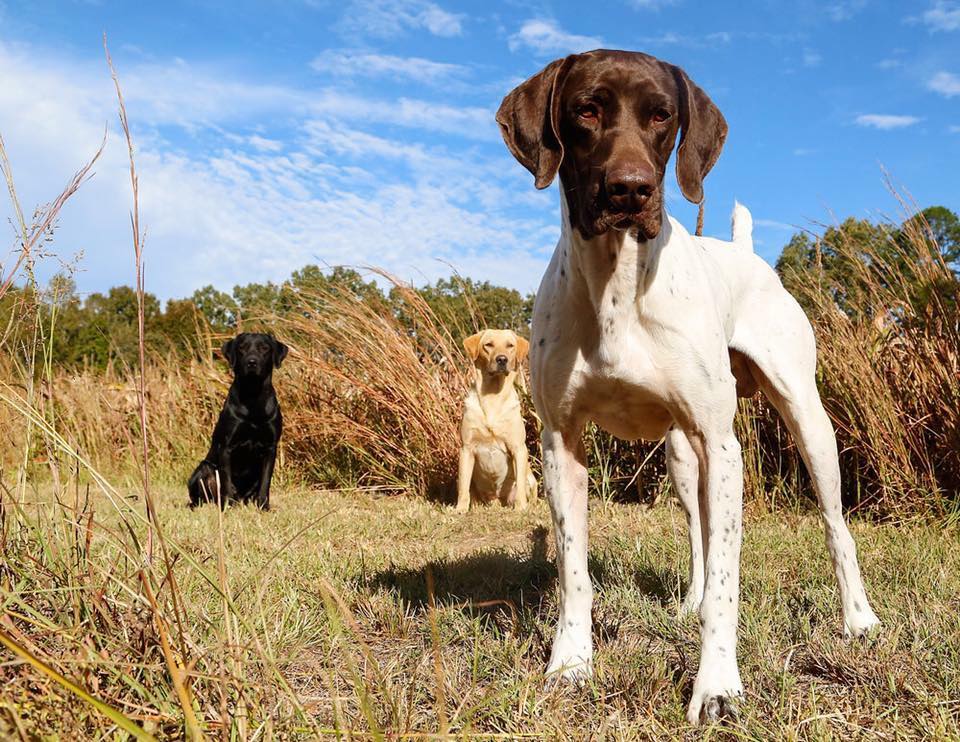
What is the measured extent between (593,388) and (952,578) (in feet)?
6.47

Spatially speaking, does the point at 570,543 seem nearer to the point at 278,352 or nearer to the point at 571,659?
the point at 571,659

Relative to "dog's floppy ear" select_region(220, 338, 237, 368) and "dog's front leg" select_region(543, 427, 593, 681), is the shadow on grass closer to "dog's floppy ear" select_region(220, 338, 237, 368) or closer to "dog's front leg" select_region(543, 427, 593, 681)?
"dog's front leg" select_region(543, 427, 593, 681)

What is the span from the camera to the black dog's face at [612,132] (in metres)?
A: 2.28

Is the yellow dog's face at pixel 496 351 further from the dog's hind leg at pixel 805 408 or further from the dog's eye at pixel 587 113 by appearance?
the dog's eye at pixel 587 113

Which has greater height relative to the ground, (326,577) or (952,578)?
(952,578)

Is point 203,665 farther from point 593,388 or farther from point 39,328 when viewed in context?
point 593,388

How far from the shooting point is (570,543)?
2619mm

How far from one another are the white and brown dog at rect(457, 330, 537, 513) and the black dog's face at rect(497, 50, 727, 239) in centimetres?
415

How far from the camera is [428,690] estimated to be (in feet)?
7.56

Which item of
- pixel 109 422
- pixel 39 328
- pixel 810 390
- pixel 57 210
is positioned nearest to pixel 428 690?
pixel 39 328

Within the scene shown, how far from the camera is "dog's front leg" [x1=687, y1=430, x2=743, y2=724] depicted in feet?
7.11

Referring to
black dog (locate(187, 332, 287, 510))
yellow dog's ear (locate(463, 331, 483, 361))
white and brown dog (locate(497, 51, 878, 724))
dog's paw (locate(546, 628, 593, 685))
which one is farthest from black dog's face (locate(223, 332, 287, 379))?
dog's paw (locate(546, 628, 593, 685))

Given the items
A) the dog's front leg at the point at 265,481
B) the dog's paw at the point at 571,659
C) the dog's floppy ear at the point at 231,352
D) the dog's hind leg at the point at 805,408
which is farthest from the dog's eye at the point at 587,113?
the dog's floppy ear at the point at 231,352

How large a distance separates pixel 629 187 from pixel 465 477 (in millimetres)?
4520
